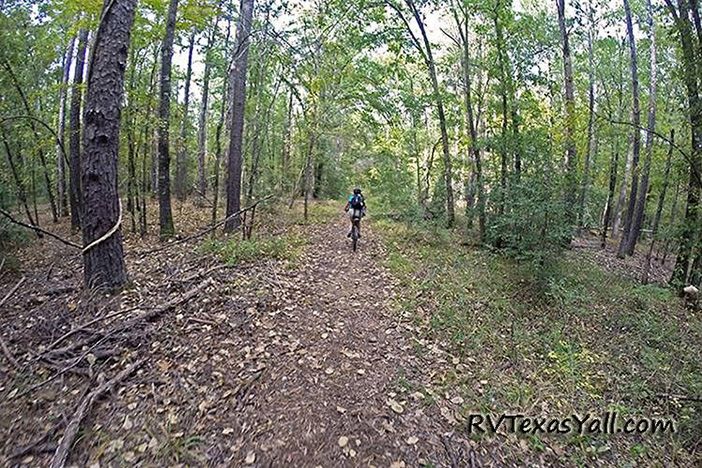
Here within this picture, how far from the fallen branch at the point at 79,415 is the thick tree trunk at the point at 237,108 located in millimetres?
6241

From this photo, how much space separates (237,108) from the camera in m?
10.3

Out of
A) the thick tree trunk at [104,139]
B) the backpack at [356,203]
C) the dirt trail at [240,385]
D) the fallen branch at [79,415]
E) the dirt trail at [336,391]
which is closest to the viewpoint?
the fallen branch at [79,415]

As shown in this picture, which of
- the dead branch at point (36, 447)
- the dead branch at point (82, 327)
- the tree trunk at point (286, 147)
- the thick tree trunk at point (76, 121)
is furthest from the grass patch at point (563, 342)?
the thick tree trunk at point (76, 121)

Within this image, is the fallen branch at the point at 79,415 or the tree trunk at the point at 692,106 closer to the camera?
the fallen branch at the point at 79,415

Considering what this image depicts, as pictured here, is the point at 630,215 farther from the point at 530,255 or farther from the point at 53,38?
the point at 53,38

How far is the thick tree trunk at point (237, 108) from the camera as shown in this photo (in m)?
9.93

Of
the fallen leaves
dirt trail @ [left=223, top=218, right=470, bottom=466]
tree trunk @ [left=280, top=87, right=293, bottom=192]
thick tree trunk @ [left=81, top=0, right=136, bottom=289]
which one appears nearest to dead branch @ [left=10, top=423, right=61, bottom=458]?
dirt trail @ [left=223, top=218, right=470, bottom=466]

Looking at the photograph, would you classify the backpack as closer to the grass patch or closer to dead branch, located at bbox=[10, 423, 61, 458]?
the grass patch

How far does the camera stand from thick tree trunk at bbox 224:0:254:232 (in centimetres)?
993

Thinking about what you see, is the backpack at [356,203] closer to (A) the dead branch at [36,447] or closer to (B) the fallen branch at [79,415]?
(B) the fallen branch at [79,415]

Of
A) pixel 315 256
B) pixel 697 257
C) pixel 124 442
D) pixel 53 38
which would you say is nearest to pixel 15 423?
pixel 124 442

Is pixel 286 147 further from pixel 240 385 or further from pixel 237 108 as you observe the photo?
pixel 240 385

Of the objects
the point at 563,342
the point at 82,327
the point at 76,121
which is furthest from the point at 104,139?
the point at 76,121

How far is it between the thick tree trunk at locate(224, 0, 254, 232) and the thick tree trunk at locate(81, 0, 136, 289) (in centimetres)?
464
